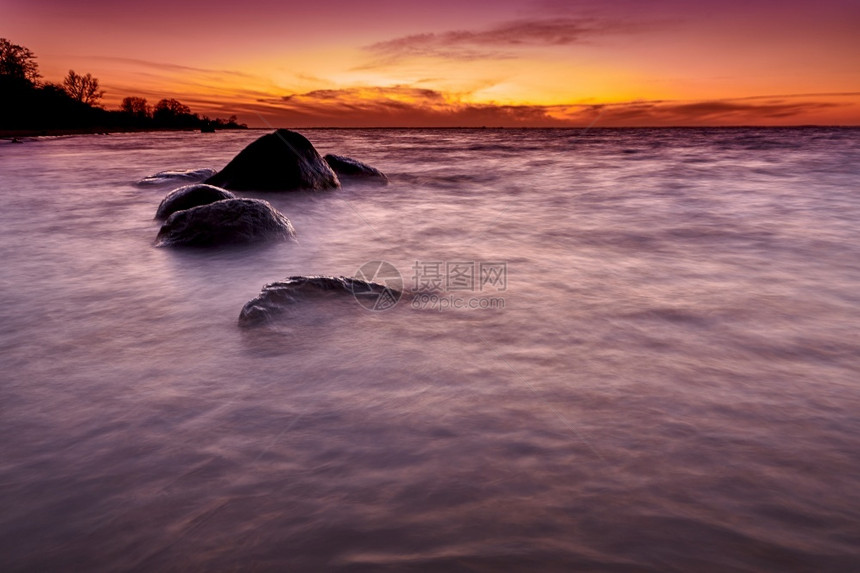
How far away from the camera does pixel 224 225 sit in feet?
19.4

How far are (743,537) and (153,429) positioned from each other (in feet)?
7.25

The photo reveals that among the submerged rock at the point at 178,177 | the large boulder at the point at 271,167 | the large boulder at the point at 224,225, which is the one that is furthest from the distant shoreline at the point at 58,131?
the large boulder at the point at 224,225

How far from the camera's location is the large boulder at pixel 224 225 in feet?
19.3

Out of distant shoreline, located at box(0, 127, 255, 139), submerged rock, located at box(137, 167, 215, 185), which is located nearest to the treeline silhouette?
distant shoreline, located at box(0, 127, 255, 139)

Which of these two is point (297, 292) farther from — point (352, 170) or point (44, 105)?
point (44, 105)

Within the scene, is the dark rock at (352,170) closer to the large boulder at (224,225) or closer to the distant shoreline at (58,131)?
the large boulder at (224,225)

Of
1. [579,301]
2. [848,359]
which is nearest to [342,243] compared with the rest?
[579,301]

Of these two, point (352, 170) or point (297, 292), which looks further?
point (352, 170)

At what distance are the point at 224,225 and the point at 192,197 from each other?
2096 mm

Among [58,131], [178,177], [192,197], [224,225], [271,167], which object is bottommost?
[224,225]

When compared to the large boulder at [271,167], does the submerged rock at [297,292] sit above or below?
below

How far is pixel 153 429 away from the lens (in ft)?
7.59

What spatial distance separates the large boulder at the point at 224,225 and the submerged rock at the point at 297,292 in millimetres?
2336

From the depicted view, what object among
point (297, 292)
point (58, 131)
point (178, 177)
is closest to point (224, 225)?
point (297, 292)
